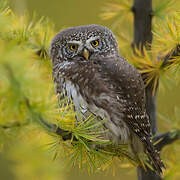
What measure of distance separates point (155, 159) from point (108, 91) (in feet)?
1.16

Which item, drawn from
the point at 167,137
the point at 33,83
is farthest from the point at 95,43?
the point at 33,83

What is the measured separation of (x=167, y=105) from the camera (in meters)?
3.42

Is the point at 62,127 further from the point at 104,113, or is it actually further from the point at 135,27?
the point at 135,27

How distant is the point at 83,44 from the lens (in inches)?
67.7

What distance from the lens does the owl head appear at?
1710 millimetres

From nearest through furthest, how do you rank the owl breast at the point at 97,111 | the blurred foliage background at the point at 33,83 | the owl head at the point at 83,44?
1. the blurred foliage background at the point at 33,83
2. the owl breast at the point at 97,111
3. the owl head at the point at 83,44

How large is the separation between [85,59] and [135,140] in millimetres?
458

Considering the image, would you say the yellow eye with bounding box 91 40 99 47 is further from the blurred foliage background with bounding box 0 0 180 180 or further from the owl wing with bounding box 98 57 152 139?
the owl wing with bounding box 98 57 152 139

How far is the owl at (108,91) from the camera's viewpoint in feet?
4.97

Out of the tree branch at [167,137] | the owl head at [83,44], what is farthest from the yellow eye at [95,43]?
the tree branch at [167,137]

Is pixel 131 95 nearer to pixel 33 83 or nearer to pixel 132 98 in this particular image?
pixel 132 98

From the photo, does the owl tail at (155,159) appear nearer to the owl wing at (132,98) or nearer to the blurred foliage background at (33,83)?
the owl wing at (132,98)

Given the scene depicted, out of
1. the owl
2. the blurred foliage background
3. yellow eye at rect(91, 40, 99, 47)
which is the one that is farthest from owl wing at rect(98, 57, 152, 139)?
yellow eye at rect(91, 40, 99, 47)

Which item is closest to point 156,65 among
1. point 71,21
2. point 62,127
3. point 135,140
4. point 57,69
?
point 135,140
